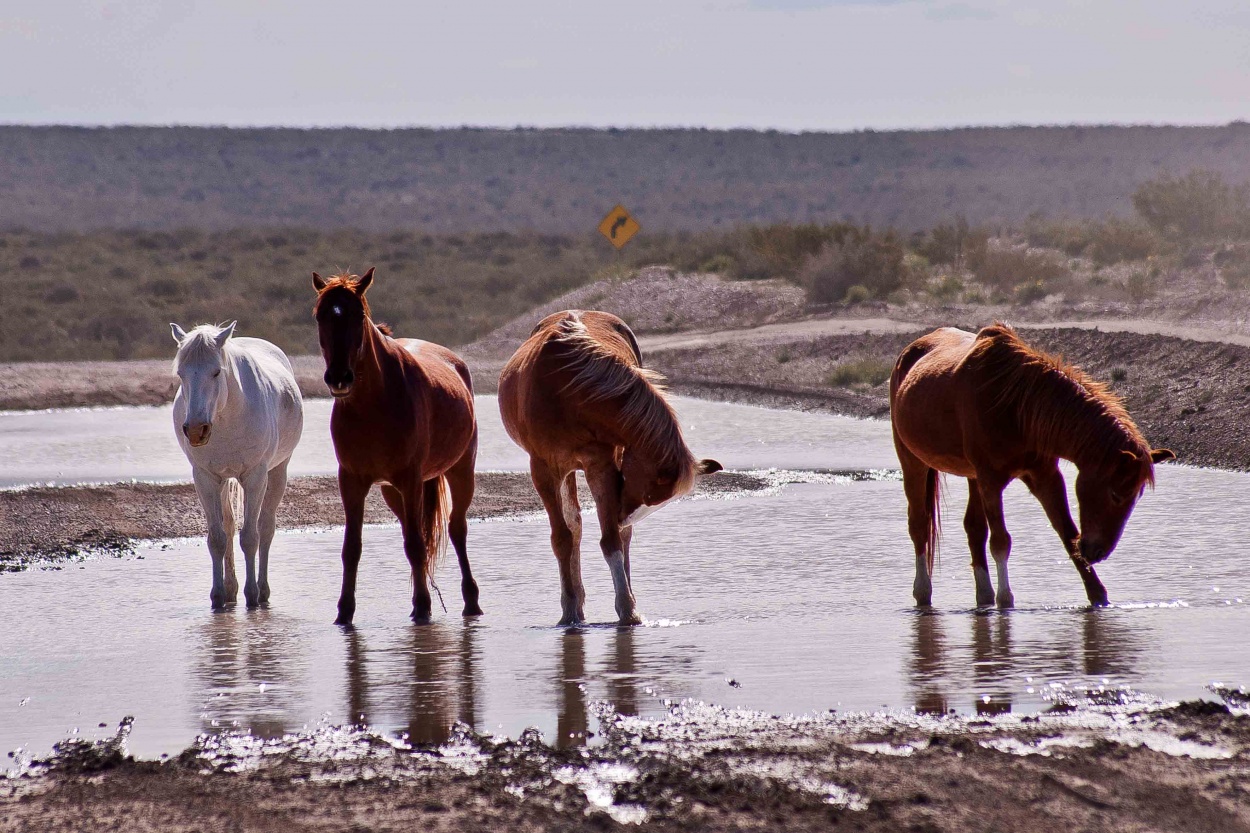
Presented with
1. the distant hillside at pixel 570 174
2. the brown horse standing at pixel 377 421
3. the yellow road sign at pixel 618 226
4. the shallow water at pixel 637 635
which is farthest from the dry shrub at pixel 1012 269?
the distant hillside at pixel 570 174

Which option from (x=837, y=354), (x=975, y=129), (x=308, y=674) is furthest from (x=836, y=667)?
(x=975, y=129)

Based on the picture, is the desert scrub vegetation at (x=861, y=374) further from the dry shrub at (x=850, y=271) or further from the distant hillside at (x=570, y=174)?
the distant hillside at (x=570, y=174)

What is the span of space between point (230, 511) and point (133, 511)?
3.61m

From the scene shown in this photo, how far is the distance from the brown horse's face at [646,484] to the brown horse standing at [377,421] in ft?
4.31

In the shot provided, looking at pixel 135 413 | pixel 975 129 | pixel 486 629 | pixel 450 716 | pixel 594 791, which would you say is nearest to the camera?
pixel 594 791

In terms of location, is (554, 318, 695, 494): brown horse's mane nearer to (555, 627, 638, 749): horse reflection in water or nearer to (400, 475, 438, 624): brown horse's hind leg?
(555, 627, 638, 749): horse reflection in water

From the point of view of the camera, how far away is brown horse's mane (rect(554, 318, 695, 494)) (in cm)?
746

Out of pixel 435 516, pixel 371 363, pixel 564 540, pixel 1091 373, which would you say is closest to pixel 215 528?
pixel 435 516

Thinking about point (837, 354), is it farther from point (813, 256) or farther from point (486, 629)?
point (486, 629)

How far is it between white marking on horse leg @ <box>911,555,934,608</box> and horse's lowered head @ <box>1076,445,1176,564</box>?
1078 mm

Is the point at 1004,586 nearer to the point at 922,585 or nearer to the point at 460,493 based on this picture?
the point at 922,585

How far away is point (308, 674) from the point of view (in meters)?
6.68

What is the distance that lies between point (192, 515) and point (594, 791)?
28.4 feet

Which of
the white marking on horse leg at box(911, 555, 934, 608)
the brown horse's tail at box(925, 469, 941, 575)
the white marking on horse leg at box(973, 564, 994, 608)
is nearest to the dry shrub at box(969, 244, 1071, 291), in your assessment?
the brown horse's tail at box(925, 469, 941, 575)
